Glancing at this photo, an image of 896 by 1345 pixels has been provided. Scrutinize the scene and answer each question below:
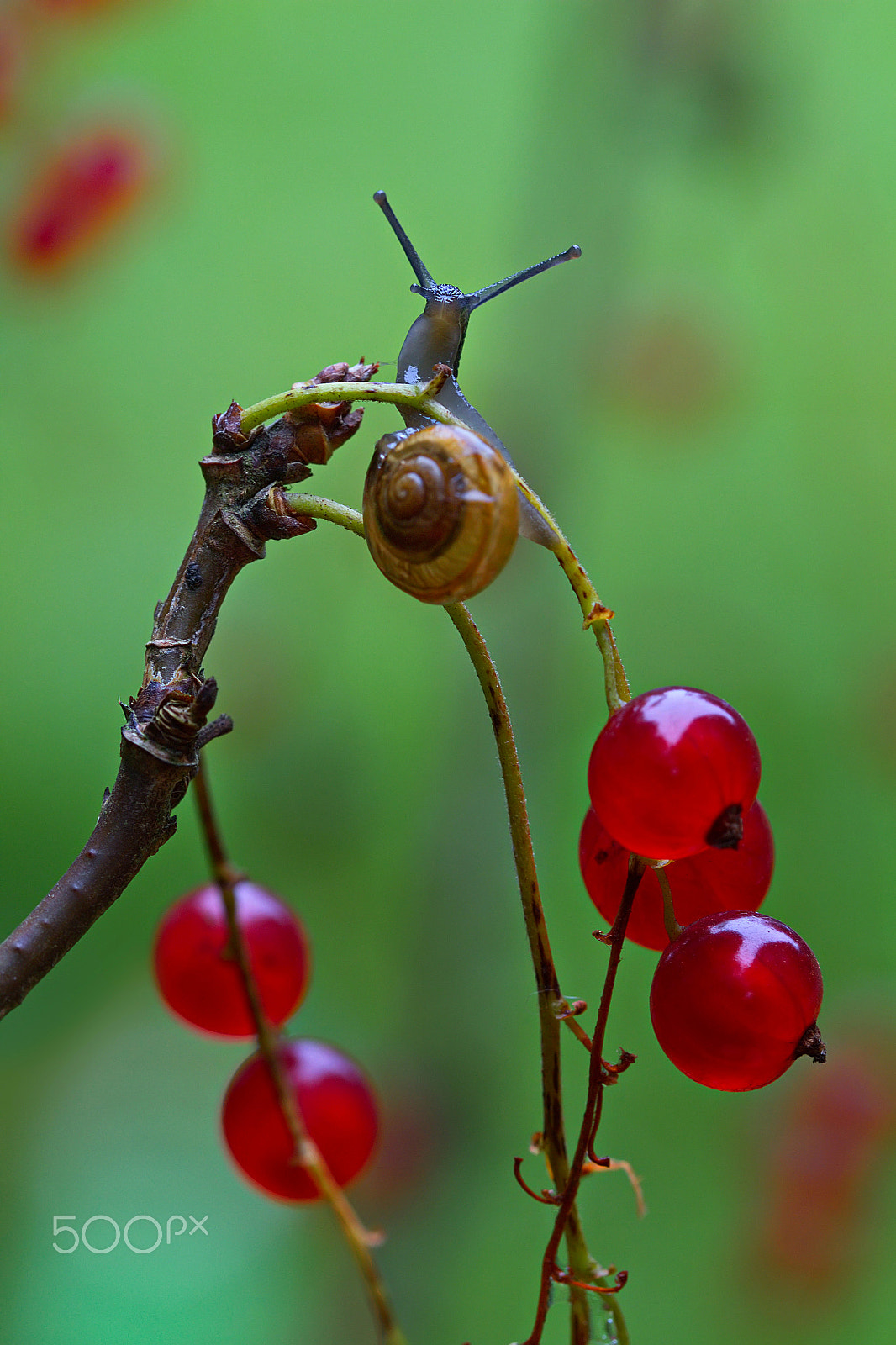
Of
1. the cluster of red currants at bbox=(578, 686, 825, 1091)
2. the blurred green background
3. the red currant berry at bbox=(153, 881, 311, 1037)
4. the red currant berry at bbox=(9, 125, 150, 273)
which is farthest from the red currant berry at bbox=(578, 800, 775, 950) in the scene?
the red currant berry at bbox=(9, 125, 150, 273)

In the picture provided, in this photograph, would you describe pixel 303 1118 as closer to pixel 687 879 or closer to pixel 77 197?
pixel 687 879

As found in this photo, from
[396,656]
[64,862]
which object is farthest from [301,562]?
[64,862]

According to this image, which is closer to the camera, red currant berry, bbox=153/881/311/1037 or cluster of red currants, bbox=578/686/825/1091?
cluster of red currants, bbox=578/686/825/1091

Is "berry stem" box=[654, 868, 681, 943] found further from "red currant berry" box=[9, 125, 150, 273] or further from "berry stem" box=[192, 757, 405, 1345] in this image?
"red currant berry" box=[9, 125, 150, 273]

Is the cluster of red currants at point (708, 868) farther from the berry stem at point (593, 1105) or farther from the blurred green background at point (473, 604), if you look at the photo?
the blurred green background at point (473, 604)

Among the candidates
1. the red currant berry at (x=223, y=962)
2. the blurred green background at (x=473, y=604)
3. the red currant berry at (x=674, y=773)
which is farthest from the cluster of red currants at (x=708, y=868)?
the blurred green background at (x=473, y=604)

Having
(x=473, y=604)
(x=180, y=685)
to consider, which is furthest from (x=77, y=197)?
(x=180, y=685)
